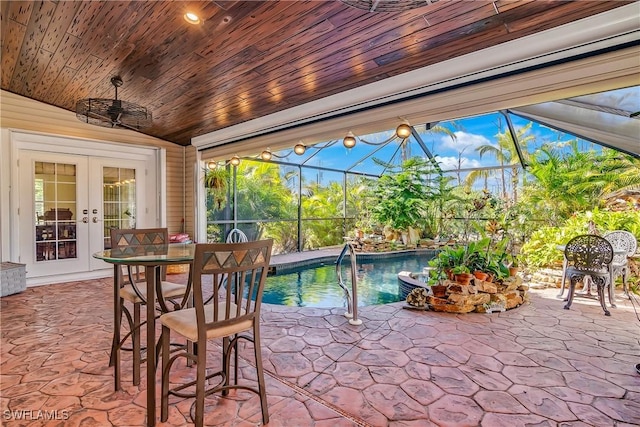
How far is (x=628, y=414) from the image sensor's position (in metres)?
2.01

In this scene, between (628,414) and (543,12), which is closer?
(628,414)

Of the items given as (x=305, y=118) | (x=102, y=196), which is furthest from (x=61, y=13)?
(x=102, y=196)

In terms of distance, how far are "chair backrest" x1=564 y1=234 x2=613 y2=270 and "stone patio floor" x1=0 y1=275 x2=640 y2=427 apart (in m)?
0.59

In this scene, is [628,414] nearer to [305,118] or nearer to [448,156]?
[305,118]

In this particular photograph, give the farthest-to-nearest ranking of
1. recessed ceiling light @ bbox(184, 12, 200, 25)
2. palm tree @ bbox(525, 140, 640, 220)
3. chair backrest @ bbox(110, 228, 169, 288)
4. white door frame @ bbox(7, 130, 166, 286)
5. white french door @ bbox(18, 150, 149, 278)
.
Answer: palm tree @ bbox(525, 140, 640, 220) → white french door @ bbox(18, 150, 149, 278) → white door frame @ bbox(7, 130, 166, 286) → chair backrest @ bbox(110, 228, 169, 288) → recessed ceiling light @ bbox(184, 12, 200, 25)

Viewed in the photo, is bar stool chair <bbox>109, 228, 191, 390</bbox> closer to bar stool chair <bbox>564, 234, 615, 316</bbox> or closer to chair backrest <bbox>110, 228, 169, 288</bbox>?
chair backrest <bbox>110, 228, 169, 288</bbox>

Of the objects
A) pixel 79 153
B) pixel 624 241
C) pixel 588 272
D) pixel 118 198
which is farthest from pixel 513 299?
pixel 79 153

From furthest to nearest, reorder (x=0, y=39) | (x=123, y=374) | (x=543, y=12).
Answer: (x=0, y=39) → (x=123, y=374) → (x=543, y=12)

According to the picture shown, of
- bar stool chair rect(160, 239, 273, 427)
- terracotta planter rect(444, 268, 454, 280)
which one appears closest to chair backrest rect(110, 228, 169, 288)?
bar stool chair rect(160, 239, 273, 427)

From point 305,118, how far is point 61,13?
268 centimetres

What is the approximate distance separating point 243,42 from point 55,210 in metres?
4.61

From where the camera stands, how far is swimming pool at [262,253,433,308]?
491 centimetres

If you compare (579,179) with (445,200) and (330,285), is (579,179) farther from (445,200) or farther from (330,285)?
(330,285)

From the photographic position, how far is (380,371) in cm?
250
